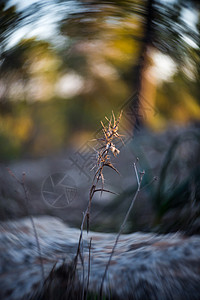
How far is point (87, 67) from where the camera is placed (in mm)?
2043

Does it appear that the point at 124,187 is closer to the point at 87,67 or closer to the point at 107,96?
the point at 107,96

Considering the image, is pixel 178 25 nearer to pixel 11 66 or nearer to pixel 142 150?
pixel 11 66

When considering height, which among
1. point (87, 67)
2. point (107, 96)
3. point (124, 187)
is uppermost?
point (87, 67)

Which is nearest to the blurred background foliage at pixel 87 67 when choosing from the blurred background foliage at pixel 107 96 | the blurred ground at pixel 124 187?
the blurred background foliage at pixel 107 96

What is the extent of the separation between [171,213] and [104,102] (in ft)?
3.41

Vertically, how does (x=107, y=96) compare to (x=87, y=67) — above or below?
below

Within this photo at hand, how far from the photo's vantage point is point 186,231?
1257mm

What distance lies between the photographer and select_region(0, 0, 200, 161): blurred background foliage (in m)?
1.12

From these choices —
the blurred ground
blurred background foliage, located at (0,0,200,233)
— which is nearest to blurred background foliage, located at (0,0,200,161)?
blurred background foliage, located at (0,0,200,233)

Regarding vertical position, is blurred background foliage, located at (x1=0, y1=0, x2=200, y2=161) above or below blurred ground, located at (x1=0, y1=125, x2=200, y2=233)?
above

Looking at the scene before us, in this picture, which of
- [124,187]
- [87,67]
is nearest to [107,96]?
[87,67]

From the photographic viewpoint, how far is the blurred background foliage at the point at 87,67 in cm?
112

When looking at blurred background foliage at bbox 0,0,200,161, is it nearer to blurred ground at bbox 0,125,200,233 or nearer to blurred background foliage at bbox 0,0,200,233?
blurred background foliage at bbox 0,0,200,233

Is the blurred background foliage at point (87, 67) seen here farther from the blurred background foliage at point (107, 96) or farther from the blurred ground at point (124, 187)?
the blurred ground at point (124, 187)
